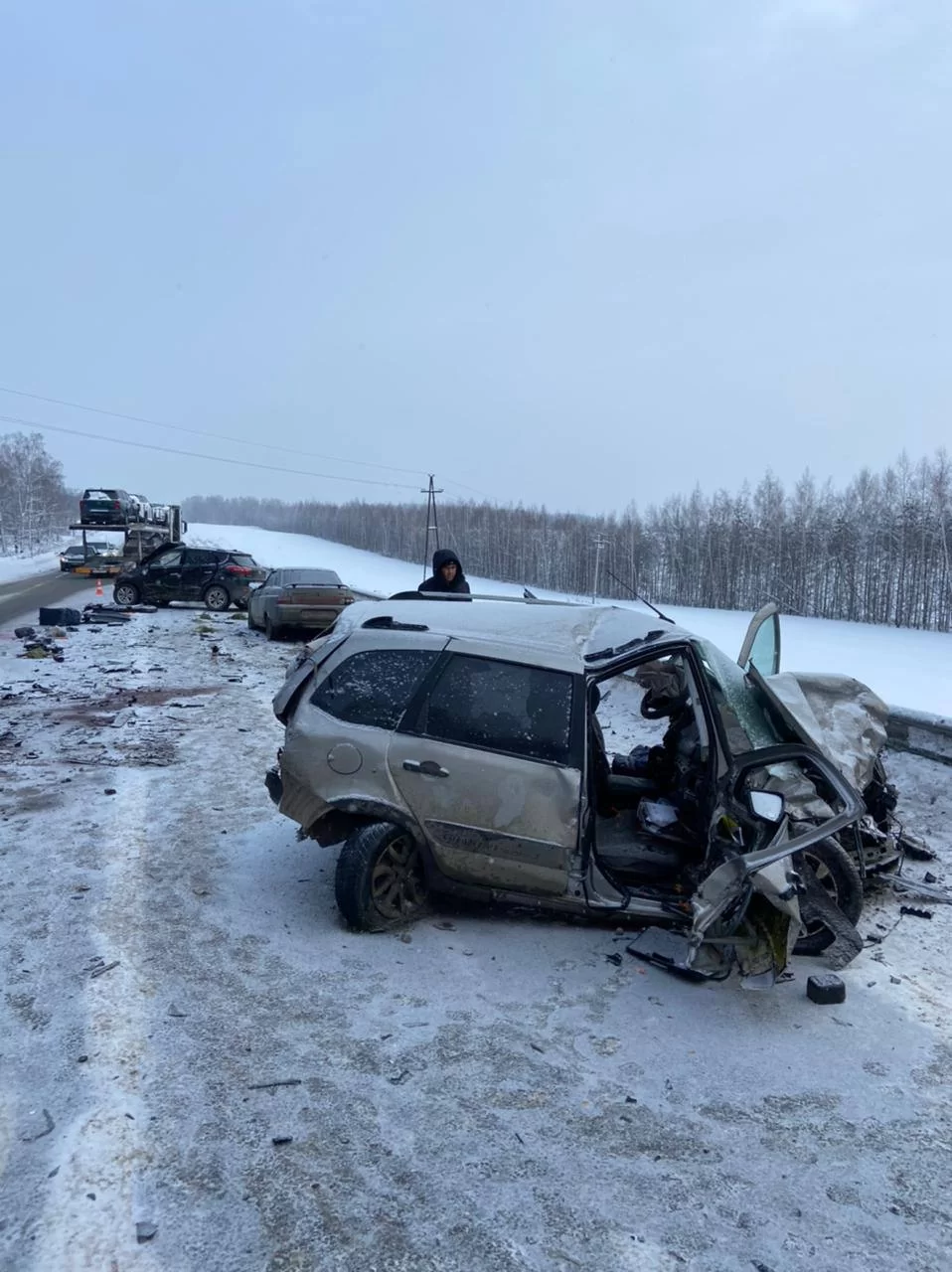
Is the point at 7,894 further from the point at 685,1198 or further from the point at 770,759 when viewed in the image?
the point at 770,759

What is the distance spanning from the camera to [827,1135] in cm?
304

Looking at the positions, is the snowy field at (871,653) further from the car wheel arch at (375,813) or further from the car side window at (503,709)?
the car wheel arch at (375,813)

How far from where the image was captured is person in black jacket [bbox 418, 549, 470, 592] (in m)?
7.76

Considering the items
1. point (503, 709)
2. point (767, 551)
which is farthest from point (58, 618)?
point (767, 551)

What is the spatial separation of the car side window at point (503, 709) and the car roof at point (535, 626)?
0.40 feet

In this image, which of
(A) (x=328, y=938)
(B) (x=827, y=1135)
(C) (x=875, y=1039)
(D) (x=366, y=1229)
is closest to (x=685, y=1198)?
(B) (x=827, y=1135)

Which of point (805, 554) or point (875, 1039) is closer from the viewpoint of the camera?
point (875, 1039)

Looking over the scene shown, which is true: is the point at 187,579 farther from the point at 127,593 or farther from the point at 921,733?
the point at 921,733

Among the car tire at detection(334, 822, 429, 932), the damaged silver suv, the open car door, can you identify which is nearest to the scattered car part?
the damaged silver suv

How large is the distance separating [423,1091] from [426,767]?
168cm

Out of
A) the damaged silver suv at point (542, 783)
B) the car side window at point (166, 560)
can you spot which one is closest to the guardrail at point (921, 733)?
the damaged silver suv at point (542, 783)

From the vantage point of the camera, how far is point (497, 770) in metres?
4.46

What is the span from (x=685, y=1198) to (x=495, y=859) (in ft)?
6.37

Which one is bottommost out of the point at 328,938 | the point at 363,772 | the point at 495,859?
the point at 328,938
